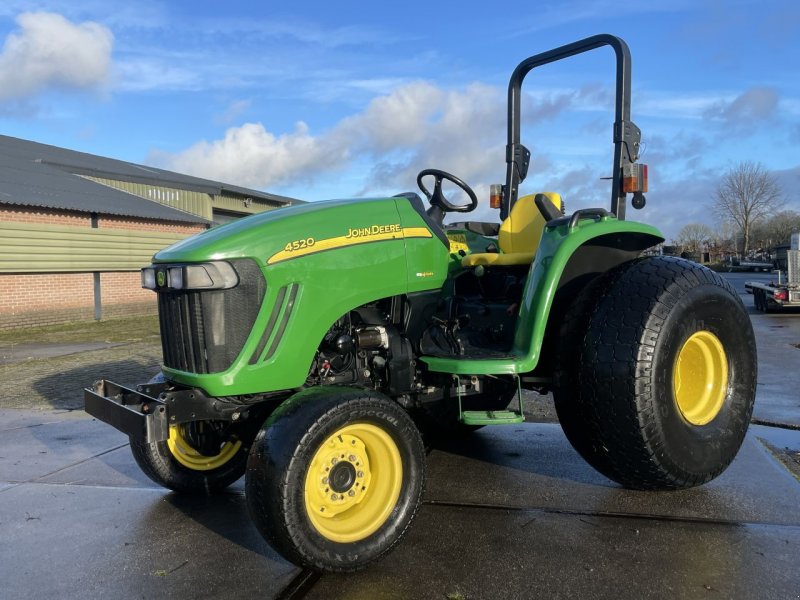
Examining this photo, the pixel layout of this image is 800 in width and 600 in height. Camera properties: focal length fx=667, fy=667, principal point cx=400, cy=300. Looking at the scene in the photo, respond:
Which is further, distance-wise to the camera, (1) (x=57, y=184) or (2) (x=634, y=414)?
(1) (x=57, y=184)

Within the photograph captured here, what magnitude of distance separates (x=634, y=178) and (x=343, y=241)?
184 centimetres

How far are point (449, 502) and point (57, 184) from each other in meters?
17.3

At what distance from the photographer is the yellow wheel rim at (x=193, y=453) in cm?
384

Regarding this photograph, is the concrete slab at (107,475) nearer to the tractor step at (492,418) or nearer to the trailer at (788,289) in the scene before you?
the tractor step at (492,418)

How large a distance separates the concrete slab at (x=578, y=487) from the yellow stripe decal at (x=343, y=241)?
150 centimetres

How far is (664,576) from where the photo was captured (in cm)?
278

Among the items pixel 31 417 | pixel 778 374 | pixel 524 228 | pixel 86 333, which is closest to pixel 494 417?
pixel 524 228

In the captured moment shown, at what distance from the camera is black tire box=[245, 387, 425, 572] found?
272 cm

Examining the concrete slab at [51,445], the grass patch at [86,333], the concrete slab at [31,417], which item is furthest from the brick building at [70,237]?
the concrete slab at [51,445]

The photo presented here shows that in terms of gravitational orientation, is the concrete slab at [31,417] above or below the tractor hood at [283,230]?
below

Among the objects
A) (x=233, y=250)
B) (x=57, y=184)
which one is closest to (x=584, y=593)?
(x=233, y=250)

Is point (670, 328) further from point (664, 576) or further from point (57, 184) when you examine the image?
point (57, 184)

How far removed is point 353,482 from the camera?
303cm

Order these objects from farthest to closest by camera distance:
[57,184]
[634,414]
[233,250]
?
1. [57,184]
2. [634,414]
3. [233,250]
